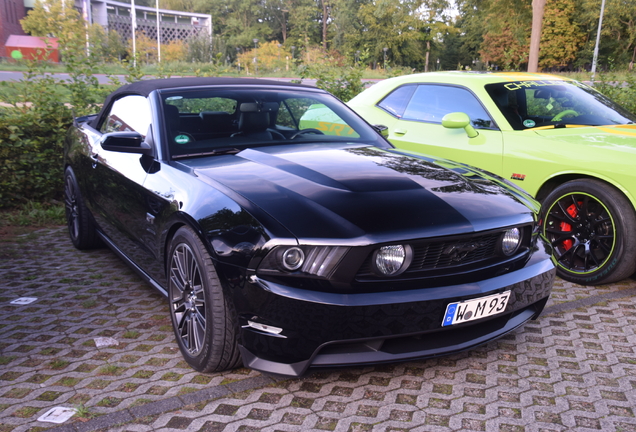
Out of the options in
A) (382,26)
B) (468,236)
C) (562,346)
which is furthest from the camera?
(382,26)

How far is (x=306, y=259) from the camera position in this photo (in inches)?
94.4

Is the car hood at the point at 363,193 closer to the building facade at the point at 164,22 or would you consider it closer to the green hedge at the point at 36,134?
the green hedge at the point at 36,134

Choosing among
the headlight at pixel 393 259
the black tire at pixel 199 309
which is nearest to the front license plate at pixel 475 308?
the headlight at pixel 393 259

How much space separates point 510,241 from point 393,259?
77 centimetres

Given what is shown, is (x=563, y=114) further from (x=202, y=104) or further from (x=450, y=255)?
(x=202, y=104)

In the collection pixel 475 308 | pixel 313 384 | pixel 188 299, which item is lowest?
pixel 313 384

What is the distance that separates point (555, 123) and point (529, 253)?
2.33 m

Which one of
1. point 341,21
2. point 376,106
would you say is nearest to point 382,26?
point 341,21

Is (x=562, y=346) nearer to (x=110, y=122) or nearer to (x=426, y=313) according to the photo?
(x=426, y=313)

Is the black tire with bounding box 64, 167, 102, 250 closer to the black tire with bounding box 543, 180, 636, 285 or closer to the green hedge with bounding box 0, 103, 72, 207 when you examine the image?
the green hedge with bounding box 0, 103, 72, 207

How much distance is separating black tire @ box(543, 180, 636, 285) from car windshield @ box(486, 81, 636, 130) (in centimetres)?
85

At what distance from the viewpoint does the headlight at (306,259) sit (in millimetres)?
2387

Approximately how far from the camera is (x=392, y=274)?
2479 mm

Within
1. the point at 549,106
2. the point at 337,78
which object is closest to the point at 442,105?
the point at 549,106
